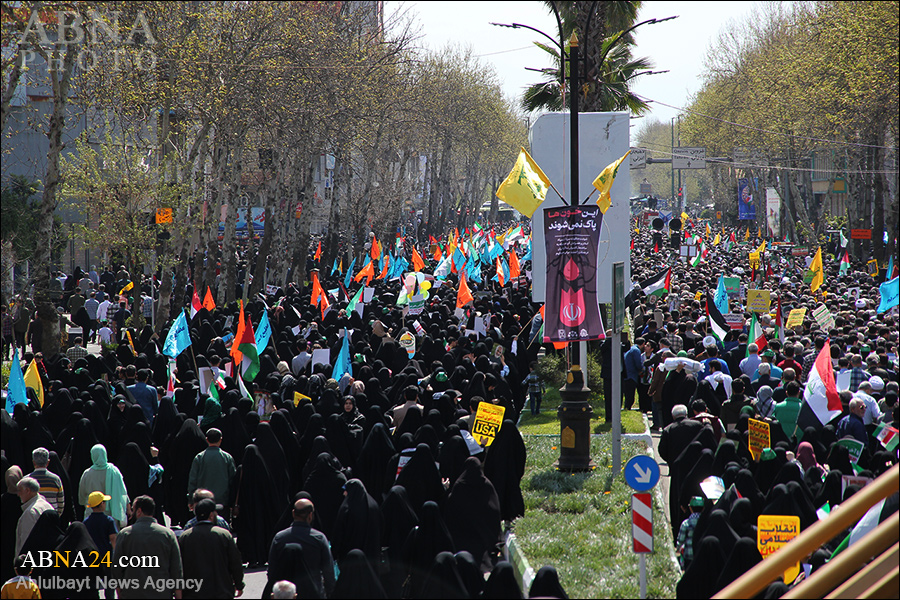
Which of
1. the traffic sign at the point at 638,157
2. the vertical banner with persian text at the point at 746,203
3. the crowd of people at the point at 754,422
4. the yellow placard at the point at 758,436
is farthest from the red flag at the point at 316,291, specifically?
the vertical banner with persian text at the point at 746,203

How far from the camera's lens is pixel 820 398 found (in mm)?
10789

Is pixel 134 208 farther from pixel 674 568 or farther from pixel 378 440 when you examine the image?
pixel 674 568

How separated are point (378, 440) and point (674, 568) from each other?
317cm

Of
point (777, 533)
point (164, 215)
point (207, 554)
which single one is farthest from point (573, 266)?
point (164, 215)

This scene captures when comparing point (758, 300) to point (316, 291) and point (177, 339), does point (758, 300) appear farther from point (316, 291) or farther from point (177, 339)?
point (177, 339)

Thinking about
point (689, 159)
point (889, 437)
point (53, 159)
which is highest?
point (689, 159)

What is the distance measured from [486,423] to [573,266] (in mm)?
2431

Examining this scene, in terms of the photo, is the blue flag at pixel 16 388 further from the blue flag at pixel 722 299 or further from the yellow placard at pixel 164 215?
the blue flag at pixel 722 299

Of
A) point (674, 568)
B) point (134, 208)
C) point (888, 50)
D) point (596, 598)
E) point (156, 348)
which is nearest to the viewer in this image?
point (596, 598)

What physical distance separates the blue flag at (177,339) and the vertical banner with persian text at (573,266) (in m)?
5.28

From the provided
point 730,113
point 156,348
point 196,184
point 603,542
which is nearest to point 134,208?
point 196,184

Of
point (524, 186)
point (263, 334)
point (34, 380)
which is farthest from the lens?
point (263, 334)

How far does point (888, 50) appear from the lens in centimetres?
2728

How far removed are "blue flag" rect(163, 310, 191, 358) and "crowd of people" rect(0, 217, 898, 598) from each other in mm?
472
